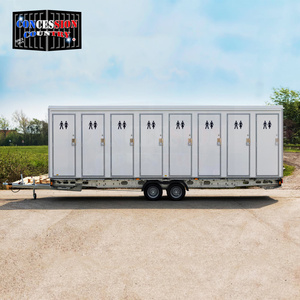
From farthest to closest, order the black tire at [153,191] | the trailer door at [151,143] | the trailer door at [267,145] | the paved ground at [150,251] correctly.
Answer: the black tire at [153,191] → the trailer door at [267,145] → the trailer door at [151,143] → the paved ground at [150,251]

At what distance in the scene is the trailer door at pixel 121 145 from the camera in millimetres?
12992

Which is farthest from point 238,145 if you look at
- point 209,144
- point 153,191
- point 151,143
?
point 153,191

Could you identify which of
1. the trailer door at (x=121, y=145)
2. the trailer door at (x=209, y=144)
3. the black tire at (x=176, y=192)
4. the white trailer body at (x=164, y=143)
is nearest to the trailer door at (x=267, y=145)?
the white trailer body at (x=164, y=143)

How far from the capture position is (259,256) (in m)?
7.09

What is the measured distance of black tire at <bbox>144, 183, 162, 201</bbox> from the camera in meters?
13.3

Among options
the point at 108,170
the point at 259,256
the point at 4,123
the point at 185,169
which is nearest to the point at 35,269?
the point at 259,256

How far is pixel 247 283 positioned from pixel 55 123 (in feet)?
31.6

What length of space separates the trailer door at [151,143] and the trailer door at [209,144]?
1.57 metres

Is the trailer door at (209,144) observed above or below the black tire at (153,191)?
above

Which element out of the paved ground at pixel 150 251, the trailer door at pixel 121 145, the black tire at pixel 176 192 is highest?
the trailer door at pixel 121 145

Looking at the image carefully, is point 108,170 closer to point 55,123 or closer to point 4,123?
point 55,123

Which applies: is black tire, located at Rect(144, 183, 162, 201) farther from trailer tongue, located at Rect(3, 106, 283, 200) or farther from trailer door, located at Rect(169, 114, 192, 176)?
trailer door, located at Rect(169, 114, 192, 176)

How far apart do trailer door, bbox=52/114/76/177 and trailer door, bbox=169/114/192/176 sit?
3.85 meters

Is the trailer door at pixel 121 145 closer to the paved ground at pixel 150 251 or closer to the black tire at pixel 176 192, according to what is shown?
the paved ground at pixel 150 251
